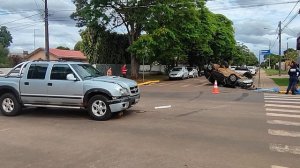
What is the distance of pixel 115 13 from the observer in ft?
132

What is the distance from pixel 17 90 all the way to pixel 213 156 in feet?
24.3

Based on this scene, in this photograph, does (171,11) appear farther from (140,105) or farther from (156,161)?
(156,161)

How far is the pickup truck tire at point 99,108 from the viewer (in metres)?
11.6

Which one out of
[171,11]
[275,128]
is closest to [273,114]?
[275,128]

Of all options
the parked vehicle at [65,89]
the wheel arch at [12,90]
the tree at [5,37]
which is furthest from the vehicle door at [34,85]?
the tree at [5,37]

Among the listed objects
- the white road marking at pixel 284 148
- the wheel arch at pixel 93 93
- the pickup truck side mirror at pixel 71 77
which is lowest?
the white road marking at pixel 284 148

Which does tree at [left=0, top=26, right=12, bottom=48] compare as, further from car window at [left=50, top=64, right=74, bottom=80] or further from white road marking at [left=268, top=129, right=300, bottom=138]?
white road marking at [left=268, top=129, right=300, bottom=138]

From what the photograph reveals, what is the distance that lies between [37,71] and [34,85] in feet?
1.60

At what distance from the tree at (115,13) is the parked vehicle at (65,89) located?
84.6 ft

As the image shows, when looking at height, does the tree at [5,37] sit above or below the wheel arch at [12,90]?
above

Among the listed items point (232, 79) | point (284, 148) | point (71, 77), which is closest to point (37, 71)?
point (71, 77)

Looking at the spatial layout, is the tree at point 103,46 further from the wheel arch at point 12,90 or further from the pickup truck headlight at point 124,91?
the pickup truck headlight at point 124,91

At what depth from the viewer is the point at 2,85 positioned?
12625mm

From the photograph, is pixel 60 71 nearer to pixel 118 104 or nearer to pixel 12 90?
pixel 12 90
